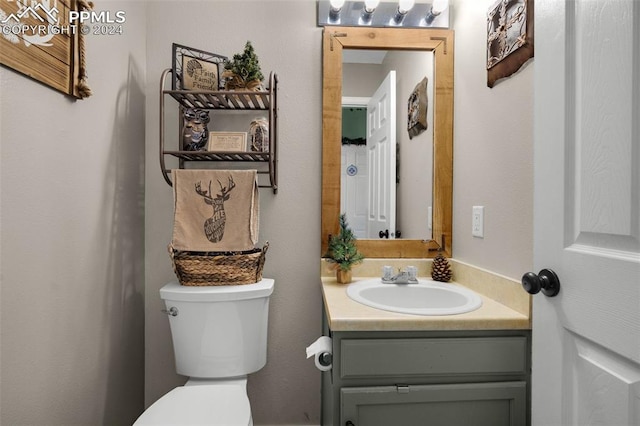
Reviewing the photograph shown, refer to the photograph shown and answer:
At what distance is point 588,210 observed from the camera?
704 millimetres

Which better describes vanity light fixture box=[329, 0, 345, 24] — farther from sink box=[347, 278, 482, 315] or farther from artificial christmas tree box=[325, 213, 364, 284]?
sink box=[347, 278, 482, 315]

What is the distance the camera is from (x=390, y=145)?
1.65 meters

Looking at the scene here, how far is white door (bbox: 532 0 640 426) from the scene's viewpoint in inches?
23.9

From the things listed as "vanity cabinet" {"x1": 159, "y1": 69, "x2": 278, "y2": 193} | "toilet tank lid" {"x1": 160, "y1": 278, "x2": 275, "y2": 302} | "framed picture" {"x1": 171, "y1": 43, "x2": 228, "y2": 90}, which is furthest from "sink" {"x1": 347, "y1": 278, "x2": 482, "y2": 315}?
"framed picture" {"x1": 171, "y1": 43, "x2": 228, "y2": 90}

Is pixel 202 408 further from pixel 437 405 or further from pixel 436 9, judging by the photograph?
pixel 436 9

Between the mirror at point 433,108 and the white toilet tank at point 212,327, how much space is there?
47cm

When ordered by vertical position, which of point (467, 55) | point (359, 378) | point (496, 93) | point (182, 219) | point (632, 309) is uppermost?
point (467, 55)

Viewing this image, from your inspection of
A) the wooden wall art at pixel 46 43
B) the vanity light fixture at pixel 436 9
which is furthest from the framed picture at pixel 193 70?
the vanity light fixture at pixel 436 9

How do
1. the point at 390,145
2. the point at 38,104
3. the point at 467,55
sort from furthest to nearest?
the point at 390,145 → the point at 467,55 → the point at 38,104

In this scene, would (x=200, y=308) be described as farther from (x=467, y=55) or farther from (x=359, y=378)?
(x=467, y=55)

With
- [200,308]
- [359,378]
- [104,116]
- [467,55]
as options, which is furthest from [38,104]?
[467,55]

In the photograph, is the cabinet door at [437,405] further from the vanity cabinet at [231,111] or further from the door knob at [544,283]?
the vanity cabinet at [231,111]

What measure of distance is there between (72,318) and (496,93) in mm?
1596

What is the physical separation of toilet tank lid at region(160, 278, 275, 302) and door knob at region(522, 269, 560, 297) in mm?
954
